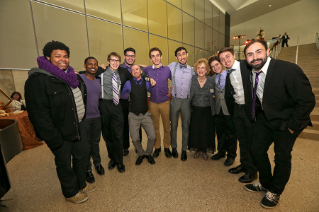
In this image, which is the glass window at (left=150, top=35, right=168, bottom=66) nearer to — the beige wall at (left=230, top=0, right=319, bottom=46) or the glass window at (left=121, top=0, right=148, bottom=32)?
the glass window at (left=121, top=0, right=148, bottom=32)

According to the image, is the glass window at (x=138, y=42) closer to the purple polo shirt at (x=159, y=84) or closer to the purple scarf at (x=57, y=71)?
the purple polo shirt at (x=159, y=84)

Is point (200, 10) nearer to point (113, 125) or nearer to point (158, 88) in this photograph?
point (158, 88)

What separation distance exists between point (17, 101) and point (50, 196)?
2940 millimetres

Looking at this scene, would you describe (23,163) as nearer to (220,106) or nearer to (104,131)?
(104,131)

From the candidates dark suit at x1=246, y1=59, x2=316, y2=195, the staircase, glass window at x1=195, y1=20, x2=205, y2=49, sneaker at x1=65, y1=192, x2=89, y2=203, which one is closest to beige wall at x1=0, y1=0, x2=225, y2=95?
glass window at x1=195, y1=20, x2=205, y2=49

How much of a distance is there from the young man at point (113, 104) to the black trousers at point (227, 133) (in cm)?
166

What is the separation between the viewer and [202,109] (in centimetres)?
280

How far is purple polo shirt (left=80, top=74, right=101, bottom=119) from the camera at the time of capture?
227 cm

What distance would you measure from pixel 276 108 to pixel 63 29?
A: 5.85 metres

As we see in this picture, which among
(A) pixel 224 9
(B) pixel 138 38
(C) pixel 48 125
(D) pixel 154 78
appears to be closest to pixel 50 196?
(C) pixel 48 125

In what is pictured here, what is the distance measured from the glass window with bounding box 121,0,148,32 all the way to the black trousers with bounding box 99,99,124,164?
560cm

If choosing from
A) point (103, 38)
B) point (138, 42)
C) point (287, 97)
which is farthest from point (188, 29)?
point (287, 97)

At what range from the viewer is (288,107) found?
1.69 metres

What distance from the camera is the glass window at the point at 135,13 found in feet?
22.3
